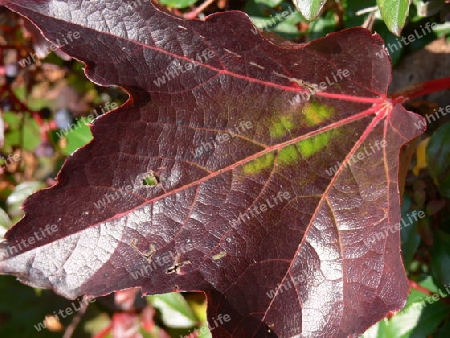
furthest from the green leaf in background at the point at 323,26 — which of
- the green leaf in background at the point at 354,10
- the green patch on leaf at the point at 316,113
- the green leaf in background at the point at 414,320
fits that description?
the green leaf in background at the point at 414,320

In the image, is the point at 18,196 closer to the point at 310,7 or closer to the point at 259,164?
the point at 259,164

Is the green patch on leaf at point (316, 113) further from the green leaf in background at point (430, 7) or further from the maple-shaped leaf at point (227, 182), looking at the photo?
the green leaf in background at point (430, 7)

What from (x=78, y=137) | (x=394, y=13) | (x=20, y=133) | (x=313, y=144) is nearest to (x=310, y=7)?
(x=394, y=13)

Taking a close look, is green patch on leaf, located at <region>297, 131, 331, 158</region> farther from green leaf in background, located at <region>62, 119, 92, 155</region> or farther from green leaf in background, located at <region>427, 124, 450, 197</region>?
green leaf in background, located at <region>62, 119, 92, 155</region>

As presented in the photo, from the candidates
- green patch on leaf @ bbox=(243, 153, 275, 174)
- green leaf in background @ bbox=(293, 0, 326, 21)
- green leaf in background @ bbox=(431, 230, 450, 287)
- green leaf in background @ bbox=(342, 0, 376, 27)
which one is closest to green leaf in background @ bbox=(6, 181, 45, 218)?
green patch on leaf @ bbox=(243, 153, 275, 174)

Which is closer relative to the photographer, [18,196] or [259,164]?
[259,164]

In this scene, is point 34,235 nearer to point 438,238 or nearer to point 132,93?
point 132,93

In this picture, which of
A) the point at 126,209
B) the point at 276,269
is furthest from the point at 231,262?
the point at 126,209
